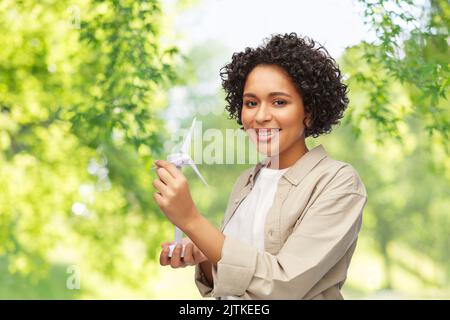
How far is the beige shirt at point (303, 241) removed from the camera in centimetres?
135

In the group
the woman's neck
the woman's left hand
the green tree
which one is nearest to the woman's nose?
the woman's neck

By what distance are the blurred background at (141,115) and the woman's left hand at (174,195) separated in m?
0.66

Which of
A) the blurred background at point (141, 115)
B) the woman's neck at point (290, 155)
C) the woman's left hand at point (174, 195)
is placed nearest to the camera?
the woman's left hand at point (174, 195)

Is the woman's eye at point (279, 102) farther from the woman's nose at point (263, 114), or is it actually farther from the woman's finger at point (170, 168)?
the woman's finger at point (170, 168)

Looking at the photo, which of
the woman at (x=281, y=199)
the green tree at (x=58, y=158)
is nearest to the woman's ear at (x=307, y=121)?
the woman at (x=281, y=199)

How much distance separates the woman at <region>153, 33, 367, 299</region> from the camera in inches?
52.9

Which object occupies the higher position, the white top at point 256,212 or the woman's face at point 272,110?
the woman's face at point 272,110

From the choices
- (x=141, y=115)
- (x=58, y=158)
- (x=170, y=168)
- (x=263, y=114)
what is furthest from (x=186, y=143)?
(x=58, y=158)

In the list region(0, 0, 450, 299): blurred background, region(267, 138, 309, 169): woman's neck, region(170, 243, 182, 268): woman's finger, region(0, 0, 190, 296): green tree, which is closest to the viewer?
region(170, 243, 182, 268): woman's finger

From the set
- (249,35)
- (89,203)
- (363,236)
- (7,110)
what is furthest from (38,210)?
(363,236)

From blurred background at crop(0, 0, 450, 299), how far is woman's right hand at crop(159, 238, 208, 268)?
625 millimetres

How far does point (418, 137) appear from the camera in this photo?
12406 mm

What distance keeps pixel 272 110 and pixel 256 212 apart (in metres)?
0.24

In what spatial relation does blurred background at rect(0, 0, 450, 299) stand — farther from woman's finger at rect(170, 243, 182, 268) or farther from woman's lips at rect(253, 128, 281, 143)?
woman's finger at rect(170, 243, 182, 268)
